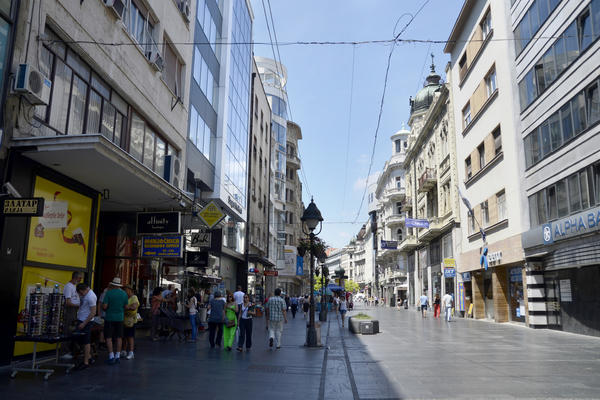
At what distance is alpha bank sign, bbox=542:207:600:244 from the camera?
53.6ft

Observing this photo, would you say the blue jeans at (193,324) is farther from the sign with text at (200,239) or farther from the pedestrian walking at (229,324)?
the sign with text at (200,239)

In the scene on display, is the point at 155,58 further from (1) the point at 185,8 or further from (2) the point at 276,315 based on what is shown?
(2) the point at 276,315

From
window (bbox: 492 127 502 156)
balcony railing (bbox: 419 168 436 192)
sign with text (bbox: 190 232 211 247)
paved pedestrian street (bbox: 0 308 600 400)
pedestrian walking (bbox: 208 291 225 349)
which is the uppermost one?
balcony railing (bbox: 419 168 436 192)

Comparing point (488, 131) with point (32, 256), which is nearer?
point (32, 256)

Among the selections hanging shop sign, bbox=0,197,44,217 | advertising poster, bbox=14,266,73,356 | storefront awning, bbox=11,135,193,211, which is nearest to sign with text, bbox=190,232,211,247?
storefront awning, bbox=11,135,193,211

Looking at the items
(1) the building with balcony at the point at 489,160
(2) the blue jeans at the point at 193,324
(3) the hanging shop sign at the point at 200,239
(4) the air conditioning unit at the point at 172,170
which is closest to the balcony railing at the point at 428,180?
(1) the building with balcony at the point at 489,160

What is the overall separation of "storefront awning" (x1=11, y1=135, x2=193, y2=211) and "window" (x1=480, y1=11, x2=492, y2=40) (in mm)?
20961

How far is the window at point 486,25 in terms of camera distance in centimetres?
2749

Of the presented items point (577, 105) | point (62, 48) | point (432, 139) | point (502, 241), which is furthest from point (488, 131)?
point (62, 48)

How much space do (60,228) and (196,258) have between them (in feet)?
36.1

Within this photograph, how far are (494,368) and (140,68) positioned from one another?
12700mm

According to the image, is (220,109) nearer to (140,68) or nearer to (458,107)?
(140,68)

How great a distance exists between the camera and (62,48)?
→ 11.1 m

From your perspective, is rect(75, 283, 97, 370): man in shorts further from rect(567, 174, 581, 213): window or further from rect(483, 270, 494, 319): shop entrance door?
rect(483, 270, 494, 319): shop entrance door
